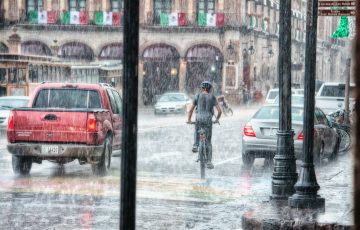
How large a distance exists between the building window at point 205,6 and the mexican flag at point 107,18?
6.19 metres

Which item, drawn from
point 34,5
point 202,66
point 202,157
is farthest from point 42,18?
point 202,157

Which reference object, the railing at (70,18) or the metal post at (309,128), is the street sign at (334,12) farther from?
the railing at (70,18)

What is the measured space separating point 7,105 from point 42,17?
3531 centimetres

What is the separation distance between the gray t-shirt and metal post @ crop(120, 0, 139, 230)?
1160cm

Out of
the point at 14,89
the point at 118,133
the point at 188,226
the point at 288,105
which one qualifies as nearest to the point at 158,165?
the point at 118,133

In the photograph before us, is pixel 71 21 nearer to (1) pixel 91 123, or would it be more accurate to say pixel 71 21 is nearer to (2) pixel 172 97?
(2) pixel 172 97

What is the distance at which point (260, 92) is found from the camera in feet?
214

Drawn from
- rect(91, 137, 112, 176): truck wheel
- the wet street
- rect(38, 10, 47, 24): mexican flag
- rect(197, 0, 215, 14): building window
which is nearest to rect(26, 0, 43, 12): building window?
rect(38, 10, 47, 24): mexican flag

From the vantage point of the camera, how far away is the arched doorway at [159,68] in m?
62.1

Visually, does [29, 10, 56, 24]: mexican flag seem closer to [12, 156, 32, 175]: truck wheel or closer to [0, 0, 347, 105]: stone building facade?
[0, 0, 347, 105]: stone building facade

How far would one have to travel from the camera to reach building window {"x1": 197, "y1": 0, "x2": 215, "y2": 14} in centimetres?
6250

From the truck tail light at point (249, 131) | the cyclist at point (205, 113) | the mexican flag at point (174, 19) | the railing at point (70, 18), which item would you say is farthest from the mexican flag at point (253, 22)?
the cyclist at point (205, 113)

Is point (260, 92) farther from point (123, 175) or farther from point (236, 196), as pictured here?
point (123, 175)

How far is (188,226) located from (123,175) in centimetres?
582
